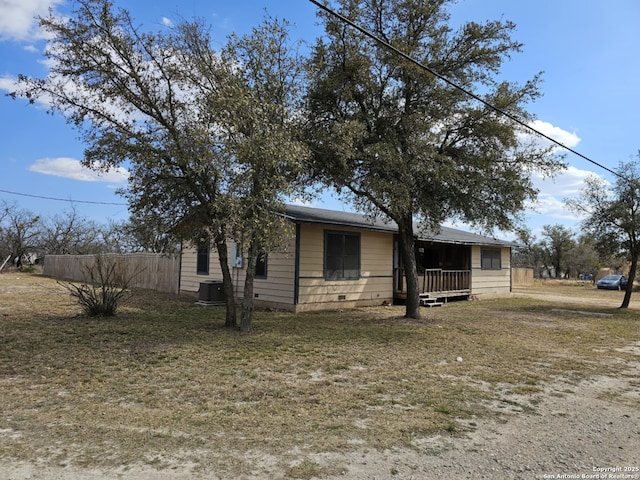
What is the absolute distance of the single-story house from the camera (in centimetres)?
1316

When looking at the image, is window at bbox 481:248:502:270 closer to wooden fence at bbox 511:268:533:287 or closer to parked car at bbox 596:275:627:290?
wooden fence at bbox 511:268:533:287

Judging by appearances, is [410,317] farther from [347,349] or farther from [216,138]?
[216,138]

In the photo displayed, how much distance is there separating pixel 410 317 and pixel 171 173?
717cm

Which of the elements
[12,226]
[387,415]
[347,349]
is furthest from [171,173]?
[12,226]

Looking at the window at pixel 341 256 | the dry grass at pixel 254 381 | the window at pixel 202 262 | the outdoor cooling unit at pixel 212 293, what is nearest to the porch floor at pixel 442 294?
the window at pixel 341 256

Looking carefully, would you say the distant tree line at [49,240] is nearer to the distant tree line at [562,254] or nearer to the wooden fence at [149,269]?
the wooden fence at [149,269]

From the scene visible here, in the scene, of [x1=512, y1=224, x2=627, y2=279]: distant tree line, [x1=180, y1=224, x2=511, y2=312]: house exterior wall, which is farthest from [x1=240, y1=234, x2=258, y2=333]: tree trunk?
[x1=512, y1=224, x2=627, y2=279]: distant tree line

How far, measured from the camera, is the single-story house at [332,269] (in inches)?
518

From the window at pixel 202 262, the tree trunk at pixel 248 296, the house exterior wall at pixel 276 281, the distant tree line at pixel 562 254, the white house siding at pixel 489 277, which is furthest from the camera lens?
the distant tree line at pixel 562 254

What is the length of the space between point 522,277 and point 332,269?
2612cm

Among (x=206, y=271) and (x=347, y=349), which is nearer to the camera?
(x=347, y=349)

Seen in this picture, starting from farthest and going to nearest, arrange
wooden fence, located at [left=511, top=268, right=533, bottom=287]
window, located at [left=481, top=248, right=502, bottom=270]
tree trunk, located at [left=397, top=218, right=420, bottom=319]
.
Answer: wooden fence, located at [left=511, top=268, right=533, bottom=287] → window, located at [left=481, top=248, right=502, bottom=270] → tree trunk, located at [left=397, top=218, right=420, bottom=319]

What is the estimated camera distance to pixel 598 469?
3.51 m

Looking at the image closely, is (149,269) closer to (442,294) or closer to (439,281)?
(439,281)
